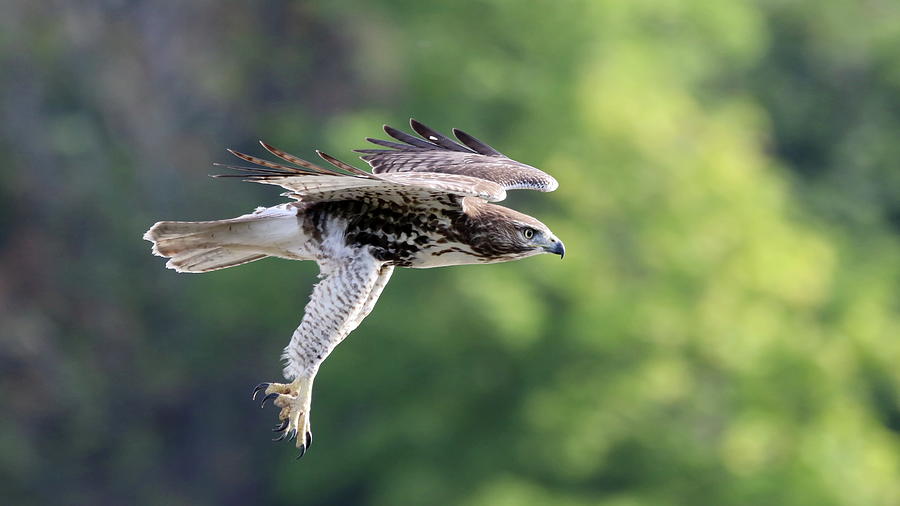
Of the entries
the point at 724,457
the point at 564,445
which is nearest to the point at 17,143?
the point at 564,445

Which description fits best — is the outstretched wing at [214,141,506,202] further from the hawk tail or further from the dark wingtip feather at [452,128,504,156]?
the dark wingtip feather at [452,128,504,156]

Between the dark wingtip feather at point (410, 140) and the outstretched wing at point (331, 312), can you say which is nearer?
the outstretched wing at point (331, 312)

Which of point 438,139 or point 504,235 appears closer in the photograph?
point 504,235

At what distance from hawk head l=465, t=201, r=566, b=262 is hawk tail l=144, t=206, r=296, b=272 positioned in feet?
2.78

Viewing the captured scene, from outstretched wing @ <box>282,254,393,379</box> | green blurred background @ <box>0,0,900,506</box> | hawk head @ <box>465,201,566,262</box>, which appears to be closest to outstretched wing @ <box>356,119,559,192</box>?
hawk head @ <box>465,201,566,262</box>

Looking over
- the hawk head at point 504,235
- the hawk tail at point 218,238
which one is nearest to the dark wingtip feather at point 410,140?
the hawk tail at point 218,238

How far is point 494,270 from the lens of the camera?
20641 mm

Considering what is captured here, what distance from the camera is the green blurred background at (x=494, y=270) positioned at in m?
20.7

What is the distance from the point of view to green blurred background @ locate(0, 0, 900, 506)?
20656mm

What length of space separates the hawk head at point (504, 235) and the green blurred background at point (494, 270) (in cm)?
1227

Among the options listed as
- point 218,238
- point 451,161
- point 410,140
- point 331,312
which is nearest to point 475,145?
point 410,140

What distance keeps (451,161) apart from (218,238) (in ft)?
4.78

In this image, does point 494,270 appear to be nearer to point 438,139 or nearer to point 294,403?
point 438,139

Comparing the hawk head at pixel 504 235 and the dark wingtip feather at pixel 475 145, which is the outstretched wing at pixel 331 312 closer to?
the hawk head at pixel 504 235
